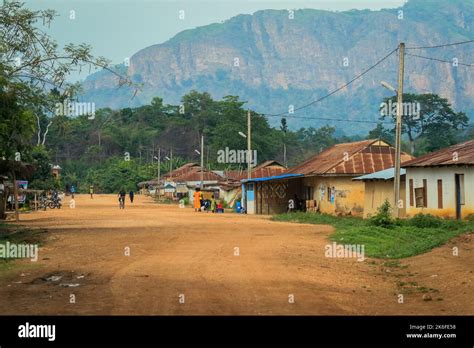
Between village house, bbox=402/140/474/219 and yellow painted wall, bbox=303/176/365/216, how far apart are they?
240 inches

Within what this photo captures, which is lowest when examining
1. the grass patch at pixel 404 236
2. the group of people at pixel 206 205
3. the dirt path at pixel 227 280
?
the dirt path at pixel 227 280

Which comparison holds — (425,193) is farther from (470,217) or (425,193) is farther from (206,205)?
(206,205)

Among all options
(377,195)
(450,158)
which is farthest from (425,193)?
(377,195)

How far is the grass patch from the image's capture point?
19.5 m

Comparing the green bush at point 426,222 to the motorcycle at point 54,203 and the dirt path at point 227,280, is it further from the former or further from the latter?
the motorcycle at point 54,203

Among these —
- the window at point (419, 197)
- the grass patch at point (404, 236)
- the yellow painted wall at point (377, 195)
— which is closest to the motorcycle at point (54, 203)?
the yellow painted wall at point (377, 195)

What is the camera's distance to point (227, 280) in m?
13.2

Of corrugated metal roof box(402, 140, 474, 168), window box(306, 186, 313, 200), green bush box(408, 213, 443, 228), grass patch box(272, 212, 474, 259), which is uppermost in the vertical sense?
corrugated metal roof box(402, 140, 474, 168)

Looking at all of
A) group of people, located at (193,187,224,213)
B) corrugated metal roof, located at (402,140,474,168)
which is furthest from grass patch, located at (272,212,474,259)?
group of people, located at (193,187,224,213)

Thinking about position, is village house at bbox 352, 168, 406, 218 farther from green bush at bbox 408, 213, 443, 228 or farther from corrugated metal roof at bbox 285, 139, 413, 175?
green bush at bbox 408, 213, 443, 228

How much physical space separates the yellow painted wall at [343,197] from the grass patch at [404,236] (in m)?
8.41

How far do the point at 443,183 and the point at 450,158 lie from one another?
1.09 metres

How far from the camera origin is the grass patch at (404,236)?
19.5 m
